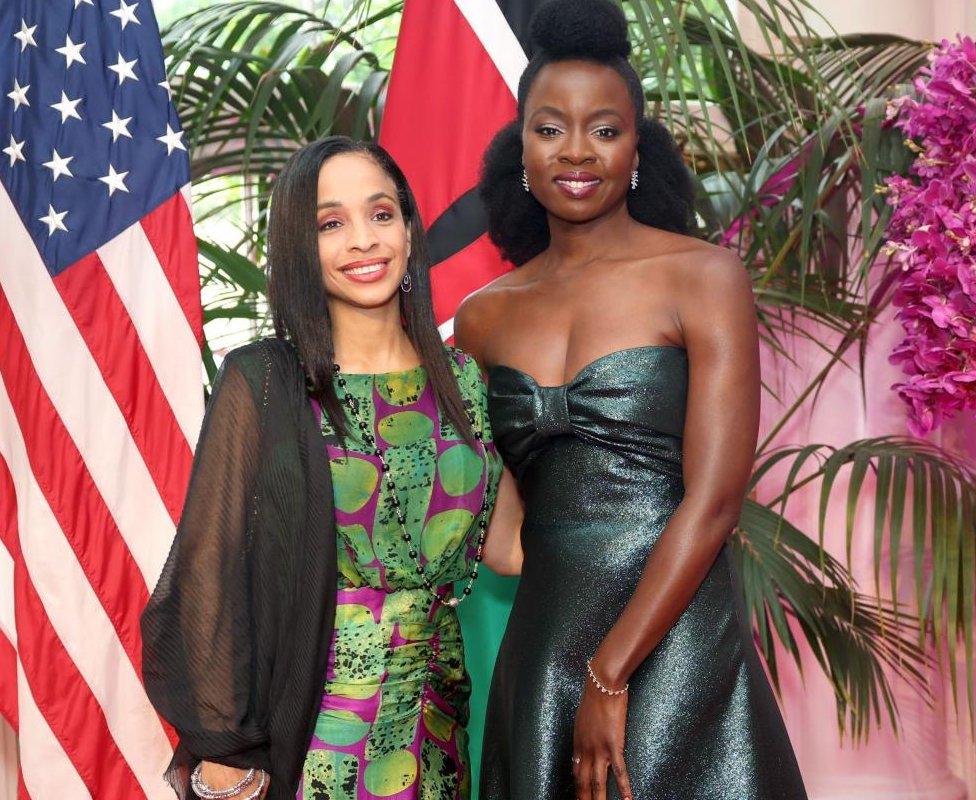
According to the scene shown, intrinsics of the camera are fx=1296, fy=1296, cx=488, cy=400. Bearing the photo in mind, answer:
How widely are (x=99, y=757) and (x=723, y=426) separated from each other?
192 centimetres

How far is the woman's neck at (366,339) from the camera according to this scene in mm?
2174

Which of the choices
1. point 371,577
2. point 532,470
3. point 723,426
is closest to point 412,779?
point 371,577

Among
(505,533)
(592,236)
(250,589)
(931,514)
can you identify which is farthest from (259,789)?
(931,514)

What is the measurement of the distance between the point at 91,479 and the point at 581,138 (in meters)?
1.58

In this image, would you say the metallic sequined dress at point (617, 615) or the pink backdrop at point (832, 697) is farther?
the pink backdrop at point (832, 697)

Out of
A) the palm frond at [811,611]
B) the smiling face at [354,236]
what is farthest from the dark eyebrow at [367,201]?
the palm frond at [811,611]

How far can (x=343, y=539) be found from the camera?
6.80ft

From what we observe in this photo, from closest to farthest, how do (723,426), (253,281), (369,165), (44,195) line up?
(723,426), (369,165), (44,195), (253,281)

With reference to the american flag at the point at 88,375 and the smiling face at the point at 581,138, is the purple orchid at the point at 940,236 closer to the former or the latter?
the smiling face at the point at 581,138

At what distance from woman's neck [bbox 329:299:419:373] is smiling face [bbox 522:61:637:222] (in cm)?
34

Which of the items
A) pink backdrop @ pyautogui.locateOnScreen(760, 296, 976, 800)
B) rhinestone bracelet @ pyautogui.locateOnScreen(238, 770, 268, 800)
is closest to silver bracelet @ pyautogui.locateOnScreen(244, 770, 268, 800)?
rhinestone bracelet @ pyautogui.locateOnScreen(238, 770, 268, 800)

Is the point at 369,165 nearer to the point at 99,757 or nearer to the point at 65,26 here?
the point at 65,26

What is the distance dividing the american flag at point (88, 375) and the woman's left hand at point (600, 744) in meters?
1.51

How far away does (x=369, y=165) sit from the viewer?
216cm
